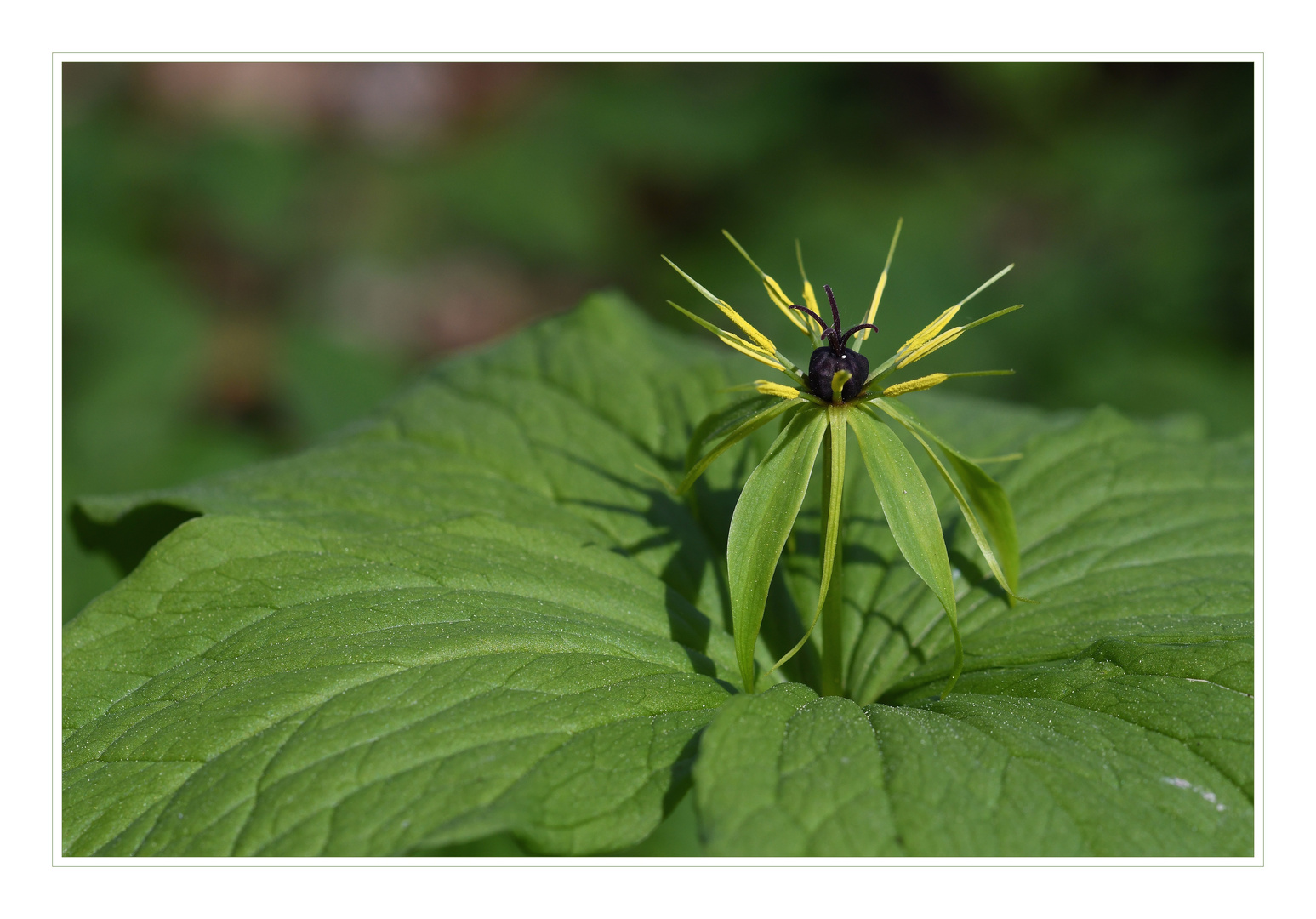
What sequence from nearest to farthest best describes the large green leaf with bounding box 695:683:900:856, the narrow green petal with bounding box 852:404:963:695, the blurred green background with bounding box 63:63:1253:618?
1. the large green leaf with bounding box 695:683:900:856
2. the narrow green petal with bounding box 852:404:963:695
3. the blurred green background with bounding box 63:63:1253:618

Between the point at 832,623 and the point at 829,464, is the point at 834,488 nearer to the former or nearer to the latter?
the point at 829,464

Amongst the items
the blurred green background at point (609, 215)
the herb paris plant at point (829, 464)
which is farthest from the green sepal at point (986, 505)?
the blurred green background at point (609, 215)

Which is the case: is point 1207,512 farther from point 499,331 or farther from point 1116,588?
point 499,331

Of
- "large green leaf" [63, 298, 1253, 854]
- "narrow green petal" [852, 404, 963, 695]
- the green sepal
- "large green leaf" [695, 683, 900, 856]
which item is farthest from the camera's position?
the green sepal

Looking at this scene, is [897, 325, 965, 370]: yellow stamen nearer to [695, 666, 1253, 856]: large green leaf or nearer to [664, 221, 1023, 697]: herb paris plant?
[664, 221, 1023, 697]: herb paris plant

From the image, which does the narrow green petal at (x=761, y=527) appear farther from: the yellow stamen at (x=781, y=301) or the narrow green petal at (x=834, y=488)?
the yellow stamen at (x=781, y=301)

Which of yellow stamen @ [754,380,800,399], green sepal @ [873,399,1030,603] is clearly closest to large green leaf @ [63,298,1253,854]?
green sepal @ [873,399,1030,603]
